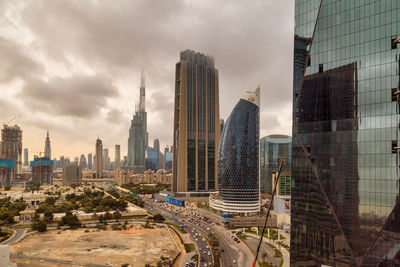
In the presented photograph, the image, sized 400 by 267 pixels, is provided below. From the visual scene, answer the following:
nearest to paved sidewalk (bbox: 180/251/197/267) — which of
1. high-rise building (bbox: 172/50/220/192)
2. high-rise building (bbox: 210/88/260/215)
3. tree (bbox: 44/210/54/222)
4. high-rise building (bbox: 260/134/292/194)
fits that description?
high-rise building (bbox: 210/88/260/215)

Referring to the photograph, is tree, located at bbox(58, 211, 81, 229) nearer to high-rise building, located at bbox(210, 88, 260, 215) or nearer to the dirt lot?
the dirt lot

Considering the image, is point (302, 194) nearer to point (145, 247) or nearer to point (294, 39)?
point (294, 39)

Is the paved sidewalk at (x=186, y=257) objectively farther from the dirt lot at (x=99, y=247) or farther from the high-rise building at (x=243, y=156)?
the high-rise building at (x=243, y=156)

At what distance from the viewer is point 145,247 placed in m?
69.4

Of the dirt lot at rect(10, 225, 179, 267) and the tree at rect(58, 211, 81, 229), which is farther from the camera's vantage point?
the tree at rect(58, 211, 81, 229)

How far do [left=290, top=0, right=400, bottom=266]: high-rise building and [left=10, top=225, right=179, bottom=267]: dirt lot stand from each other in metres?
36.2

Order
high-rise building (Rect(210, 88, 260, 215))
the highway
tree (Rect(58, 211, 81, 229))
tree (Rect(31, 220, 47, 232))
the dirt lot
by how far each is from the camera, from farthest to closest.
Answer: high-rise building (Rect(210, 88, 260, 215)), tree (Rect(58, 211, 81, 229)), tree (Rect(31, 220, 47, 232)), the highway, the dirt lot

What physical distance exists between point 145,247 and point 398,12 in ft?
215

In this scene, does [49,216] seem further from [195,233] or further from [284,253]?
[284,253]

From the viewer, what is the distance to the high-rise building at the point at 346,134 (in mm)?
31906

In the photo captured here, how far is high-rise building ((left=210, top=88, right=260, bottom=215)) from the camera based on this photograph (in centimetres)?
11250

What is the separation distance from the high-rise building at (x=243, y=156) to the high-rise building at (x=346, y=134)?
7410 centimetres

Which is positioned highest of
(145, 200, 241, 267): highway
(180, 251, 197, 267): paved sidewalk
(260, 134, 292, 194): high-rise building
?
(260, 134, 292, 194): high-rise building

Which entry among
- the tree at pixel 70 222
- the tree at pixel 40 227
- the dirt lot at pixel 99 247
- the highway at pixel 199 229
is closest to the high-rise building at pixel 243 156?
the highway at pixel 199 229
